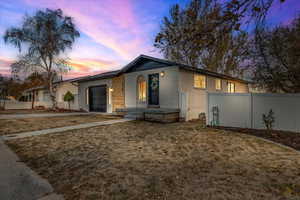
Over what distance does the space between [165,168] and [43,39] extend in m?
16.0

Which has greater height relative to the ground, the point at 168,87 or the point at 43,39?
the point at 43,39

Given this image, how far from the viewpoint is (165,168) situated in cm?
273

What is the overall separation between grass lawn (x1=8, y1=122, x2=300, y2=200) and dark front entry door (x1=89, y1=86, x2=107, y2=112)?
8.27 m

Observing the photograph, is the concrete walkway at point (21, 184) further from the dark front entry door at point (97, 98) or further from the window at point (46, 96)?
the window at point (46, 96)

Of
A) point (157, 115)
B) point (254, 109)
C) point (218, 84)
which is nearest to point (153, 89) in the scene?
point (157, 115)

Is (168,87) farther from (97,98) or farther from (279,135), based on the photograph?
(97,98)

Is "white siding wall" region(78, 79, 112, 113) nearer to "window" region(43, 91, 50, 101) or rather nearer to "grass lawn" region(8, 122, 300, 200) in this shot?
"grass lawn" region(8, 122, 300, 200)

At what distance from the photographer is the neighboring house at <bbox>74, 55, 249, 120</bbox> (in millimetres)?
8631

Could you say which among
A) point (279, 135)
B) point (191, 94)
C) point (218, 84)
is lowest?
point (279, 135)

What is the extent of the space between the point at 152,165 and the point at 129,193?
0.91 m

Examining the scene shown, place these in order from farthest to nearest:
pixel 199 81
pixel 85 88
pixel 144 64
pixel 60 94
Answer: pixel 60 94, pixel 85 88, pixel 144 64, pixel 199 81

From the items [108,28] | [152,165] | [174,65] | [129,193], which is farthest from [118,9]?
[129,193]

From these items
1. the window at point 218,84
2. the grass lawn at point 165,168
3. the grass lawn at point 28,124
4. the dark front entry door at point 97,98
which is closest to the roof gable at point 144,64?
the dark front entry door at point 97,98

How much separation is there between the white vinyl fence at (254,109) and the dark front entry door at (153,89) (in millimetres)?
3499
